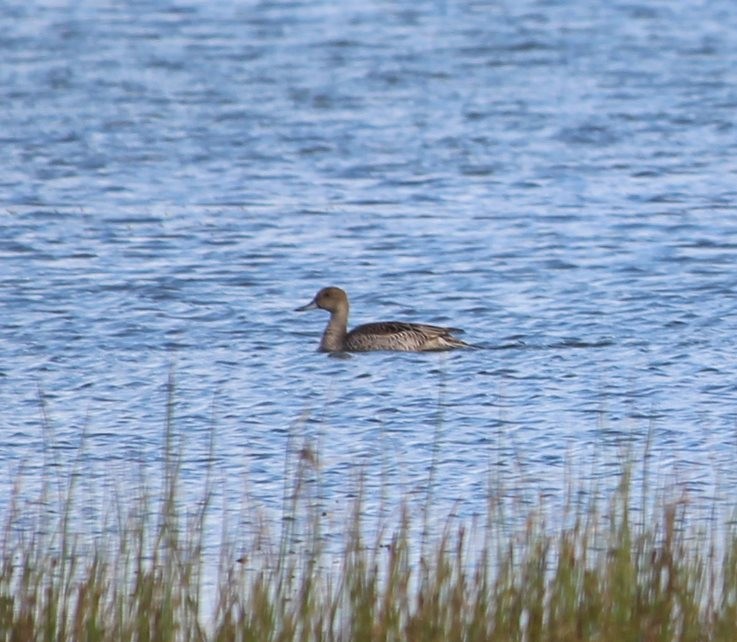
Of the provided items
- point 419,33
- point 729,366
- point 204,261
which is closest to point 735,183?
point 204,261

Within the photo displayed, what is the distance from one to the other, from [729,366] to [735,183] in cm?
995

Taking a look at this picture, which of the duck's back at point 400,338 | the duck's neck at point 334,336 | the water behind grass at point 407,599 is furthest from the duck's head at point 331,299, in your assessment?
the water behind grass at point 407,599

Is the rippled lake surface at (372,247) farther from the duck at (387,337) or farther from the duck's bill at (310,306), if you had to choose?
the duck's bill at (310,306)

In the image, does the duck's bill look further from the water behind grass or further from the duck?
the water behind grass

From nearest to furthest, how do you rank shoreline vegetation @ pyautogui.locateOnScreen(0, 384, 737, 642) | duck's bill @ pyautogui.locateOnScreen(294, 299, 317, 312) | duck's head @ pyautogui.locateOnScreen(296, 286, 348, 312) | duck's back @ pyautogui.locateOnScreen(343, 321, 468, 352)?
shoreline vegetation @ pyautogui.locateOnScreen(0, 384, 737, 642) < duck's back @ pyautogui.locateOnScreen(343, 321, 468, 352) < duck's head @ pyautogui.locateOnScreen(296, 286, 348, 312) < duck's bill @ pyautogui.locateOnScreen(294, 299, 317, 312)

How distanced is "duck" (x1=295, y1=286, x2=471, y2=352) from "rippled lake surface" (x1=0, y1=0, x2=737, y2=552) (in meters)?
0.14

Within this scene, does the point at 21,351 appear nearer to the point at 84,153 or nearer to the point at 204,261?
the point at 204,261

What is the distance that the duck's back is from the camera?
1545 centimetres

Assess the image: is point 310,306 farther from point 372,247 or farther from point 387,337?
point 372,247

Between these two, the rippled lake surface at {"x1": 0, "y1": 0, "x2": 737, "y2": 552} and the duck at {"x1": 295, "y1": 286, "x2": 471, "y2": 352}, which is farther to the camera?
the duck at {"x1": 295, "y1": 286, "x2": 471, "y2": 352}

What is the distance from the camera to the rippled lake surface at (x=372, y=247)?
12.4 meters

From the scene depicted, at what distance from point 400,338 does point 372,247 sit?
15.8 ft

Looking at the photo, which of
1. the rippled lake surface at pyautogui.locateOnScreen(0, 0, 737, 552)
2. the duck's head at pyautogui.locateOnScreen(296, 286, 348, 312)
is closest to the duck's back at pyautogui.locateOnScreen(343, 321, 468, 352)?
the rippled lake surface at pyautogui.locateOnScreen(0, 0, 737, 552)

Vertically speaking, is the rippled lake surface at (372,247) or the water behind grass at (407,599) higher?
the rippled lake surface at (372,247)
